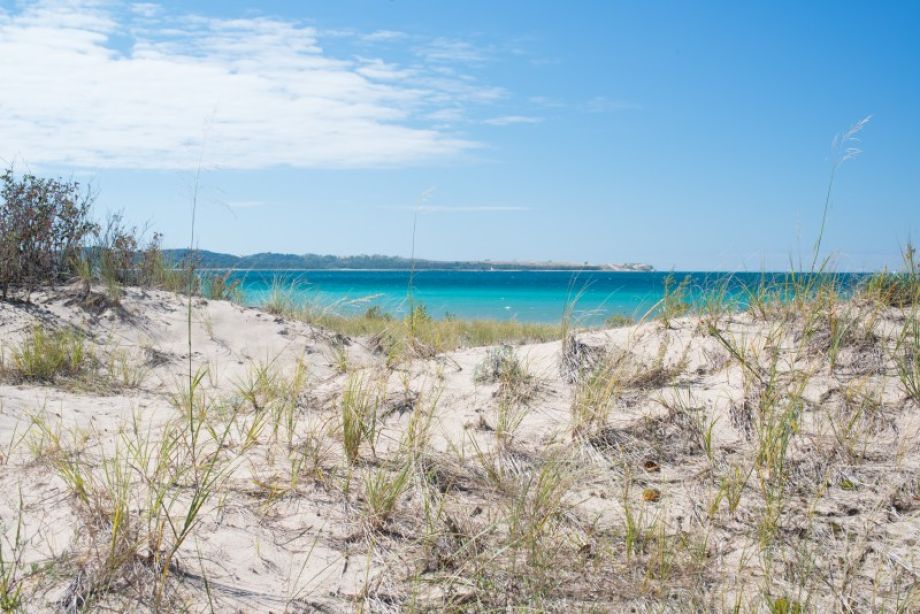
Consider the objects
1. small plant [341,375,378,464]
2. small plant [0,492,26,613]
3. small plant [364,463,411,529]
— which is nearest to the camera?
small plant [0,492,26,613]

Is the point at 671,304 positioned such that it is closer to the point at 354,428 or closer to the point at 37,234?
the point at 354,428

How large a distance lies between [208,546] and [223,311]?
6.22m

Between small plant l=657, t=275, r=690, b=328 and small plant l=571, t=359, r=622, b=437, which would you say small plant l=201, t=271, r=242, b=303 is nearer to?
small plant l=657, t=275, r=690, b=328

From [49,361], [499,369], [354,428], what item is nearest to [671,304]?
[499,369]

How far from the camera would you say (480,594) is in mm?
2301

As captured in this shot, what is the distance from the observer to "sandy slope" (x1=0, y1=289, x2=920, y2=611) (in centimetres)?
234

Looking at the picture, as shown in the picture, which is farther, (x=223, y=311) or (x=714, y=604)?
(x=223, y=311)

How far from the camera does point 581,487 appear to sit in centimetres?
313

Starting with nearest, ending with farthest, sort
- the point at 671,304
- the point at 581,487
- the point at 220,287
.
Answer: the point at 581,487, the point at 671,304, the point at 220,287

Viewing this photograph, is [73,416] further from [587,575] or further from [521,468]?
[587,575]

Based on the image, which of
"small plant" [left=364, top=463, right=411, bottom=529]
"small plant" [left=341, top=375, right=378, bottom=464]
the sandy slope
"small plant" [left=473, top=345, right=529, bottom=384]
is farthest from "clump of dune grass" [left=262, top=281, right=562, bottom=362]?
"small plant" [left=364, top=463, right=411, bottom=529]

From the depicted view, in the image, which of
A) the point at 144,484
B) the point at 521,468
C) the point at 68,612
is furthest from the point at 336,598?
the point at 521,468

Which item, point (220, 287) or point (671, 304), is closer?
point (671, 304)

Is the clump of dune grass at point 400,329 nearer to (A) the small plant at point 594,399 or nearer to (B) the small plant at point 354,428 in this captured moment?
(A) the small plant at point 594,399
